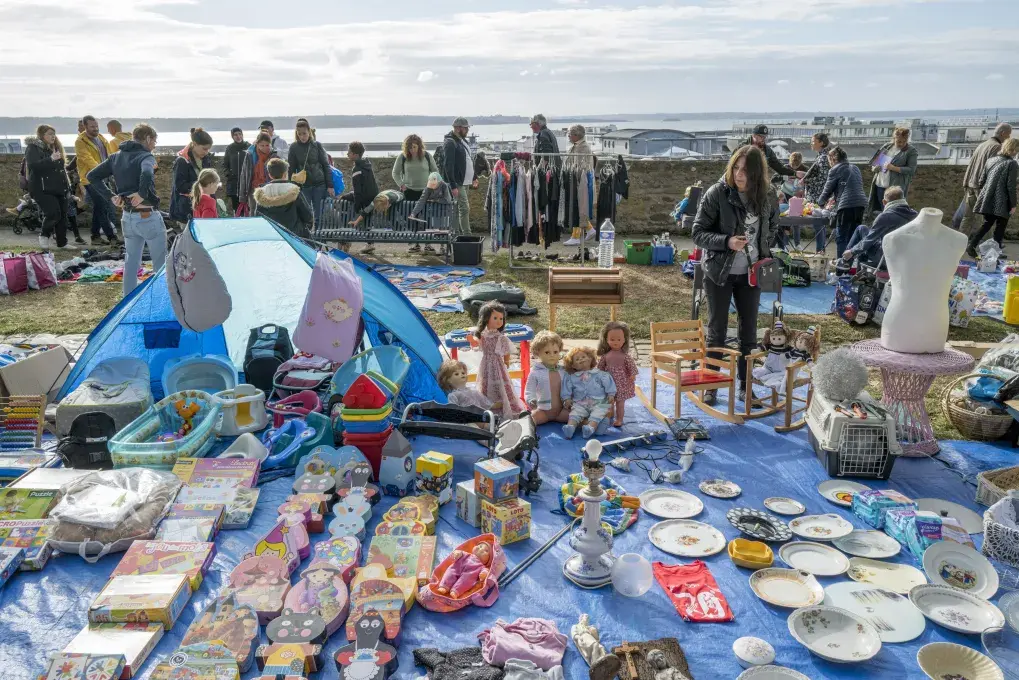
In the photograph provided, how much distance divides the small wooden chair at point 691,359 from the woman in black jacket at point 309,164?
20.4 ft

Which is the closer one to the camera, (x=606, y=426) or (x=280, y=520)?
(x=280, y=520)

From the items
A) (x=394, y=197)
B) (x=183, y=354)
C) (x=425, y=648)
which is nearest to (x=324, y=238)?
(x=394, y=197)

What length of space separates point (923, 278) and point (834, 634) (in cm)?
262

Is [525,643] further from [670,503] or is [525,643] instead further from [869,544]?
[869,544]

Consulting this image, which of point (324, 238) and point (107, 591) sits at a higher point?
point (324, 238)

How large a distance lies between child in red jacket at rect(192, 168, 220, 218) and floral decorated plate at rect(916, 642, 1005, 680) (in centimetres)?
685

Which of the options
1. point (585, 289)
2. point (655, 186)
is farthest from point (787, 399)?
point (655, 186)

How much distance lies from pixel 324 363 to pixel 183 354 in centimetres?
112

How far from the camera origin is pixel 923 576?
383 centimetres

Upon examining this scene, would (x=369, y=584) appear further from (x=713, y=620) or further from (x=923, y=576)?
(x=923, y=576)

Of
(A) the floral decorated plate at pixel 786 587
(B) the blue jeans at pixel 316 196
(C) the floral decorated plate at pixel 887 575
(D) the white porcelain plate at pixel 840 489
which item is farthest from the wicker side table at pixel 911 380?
(B) the blue jeans at pixel 316 196

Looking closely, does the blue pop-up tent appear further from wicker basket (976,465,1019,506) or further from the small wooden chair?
wicker basket (976,465,1019,506)

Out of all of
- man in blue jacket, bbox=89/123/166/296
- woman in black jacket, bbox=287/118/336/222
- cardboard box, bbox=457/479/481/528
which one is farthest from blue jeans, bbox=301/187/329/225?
cardboard box, bbox=457/479/481/528

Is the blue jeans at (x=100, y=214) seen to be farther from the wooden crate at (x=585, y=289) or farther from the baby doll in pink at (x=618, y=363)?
the baby doll in pink at (x=618, y=363)
